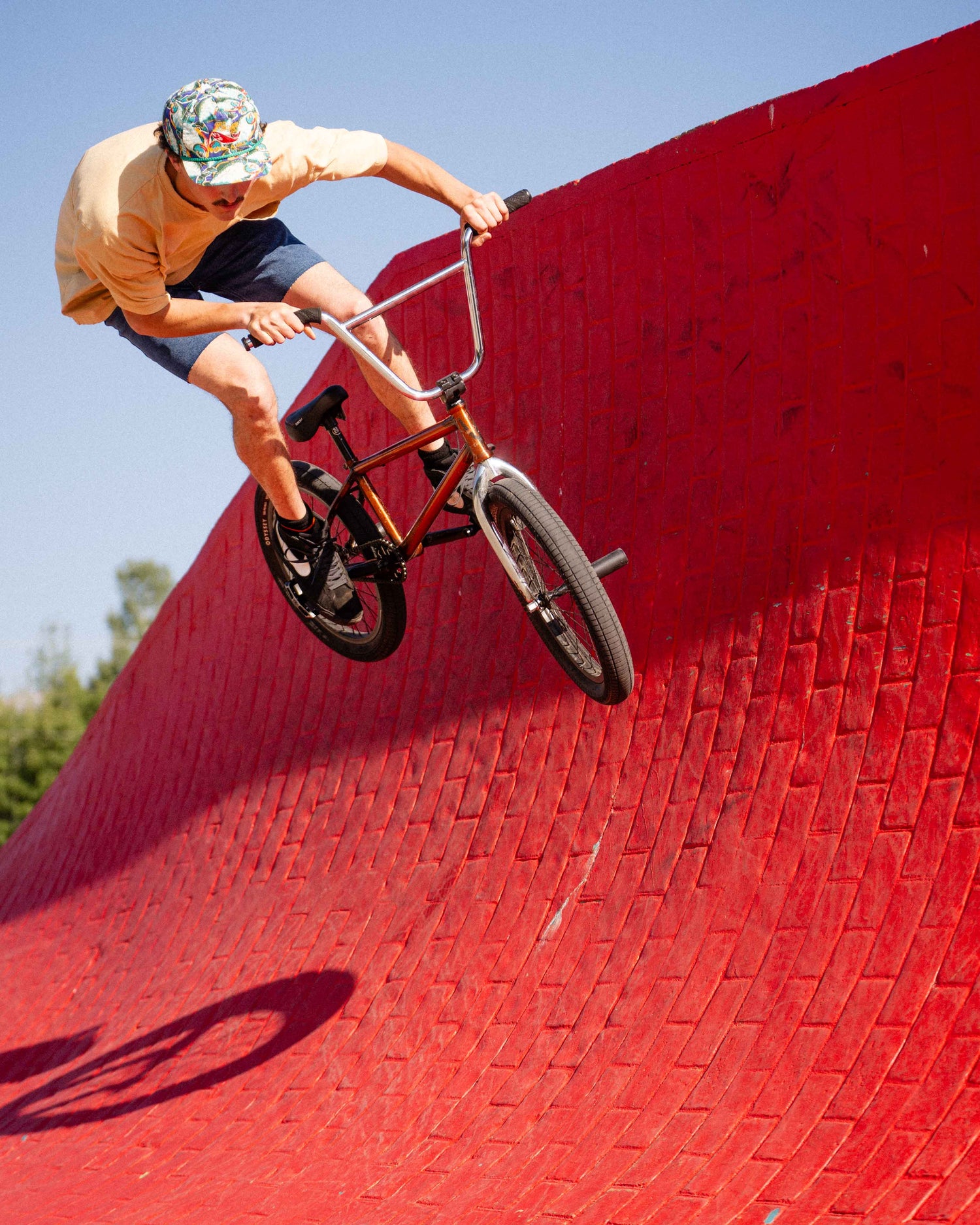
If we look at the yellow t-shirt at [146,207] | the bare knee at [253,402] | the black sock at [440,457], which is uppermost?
the yellow t-shirt at [146,207]

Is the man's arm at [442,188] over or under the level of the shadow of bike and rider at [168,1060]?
over

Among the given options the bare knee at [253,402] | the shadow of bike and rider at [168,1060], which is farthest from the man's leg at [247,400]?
the shadow of bike and rider at [168,1060]

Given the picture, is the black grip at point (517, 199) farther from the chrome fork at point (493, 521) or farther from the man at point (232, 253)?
the chrome fork at point (493, 521)

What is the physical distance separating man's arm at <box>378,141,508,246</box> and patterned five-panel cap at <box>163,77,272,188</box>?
81 centimetres

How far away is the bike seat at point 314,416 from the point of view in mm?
4543

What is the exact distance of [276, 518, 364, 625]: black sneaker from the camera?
4750mm

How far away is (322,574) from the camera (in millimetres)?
4750

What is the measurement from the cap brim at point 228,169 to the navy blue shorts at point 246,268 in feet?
3.09

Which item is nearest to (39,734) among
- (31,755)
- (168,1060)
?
(31,755)

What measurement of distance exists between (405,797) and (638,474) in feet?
7.11

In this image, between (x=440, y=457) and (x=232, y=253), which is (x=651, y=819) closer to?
(x=440, y=457)

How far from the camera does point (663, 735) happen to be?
16.6 feet

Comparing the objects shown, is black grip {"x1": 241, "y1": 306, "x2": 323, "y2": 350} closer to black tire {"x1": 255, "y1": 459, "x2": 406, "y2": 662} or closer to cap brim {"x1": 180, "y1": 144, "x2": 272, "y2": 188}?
cap brim {"x1": 180, "y1": 144, "x2": 272, "y2": 188}

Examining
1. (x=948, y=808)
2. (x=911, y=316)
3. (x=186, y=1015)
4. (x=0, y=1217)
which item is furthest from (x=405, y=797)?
(x=911, y=316)
